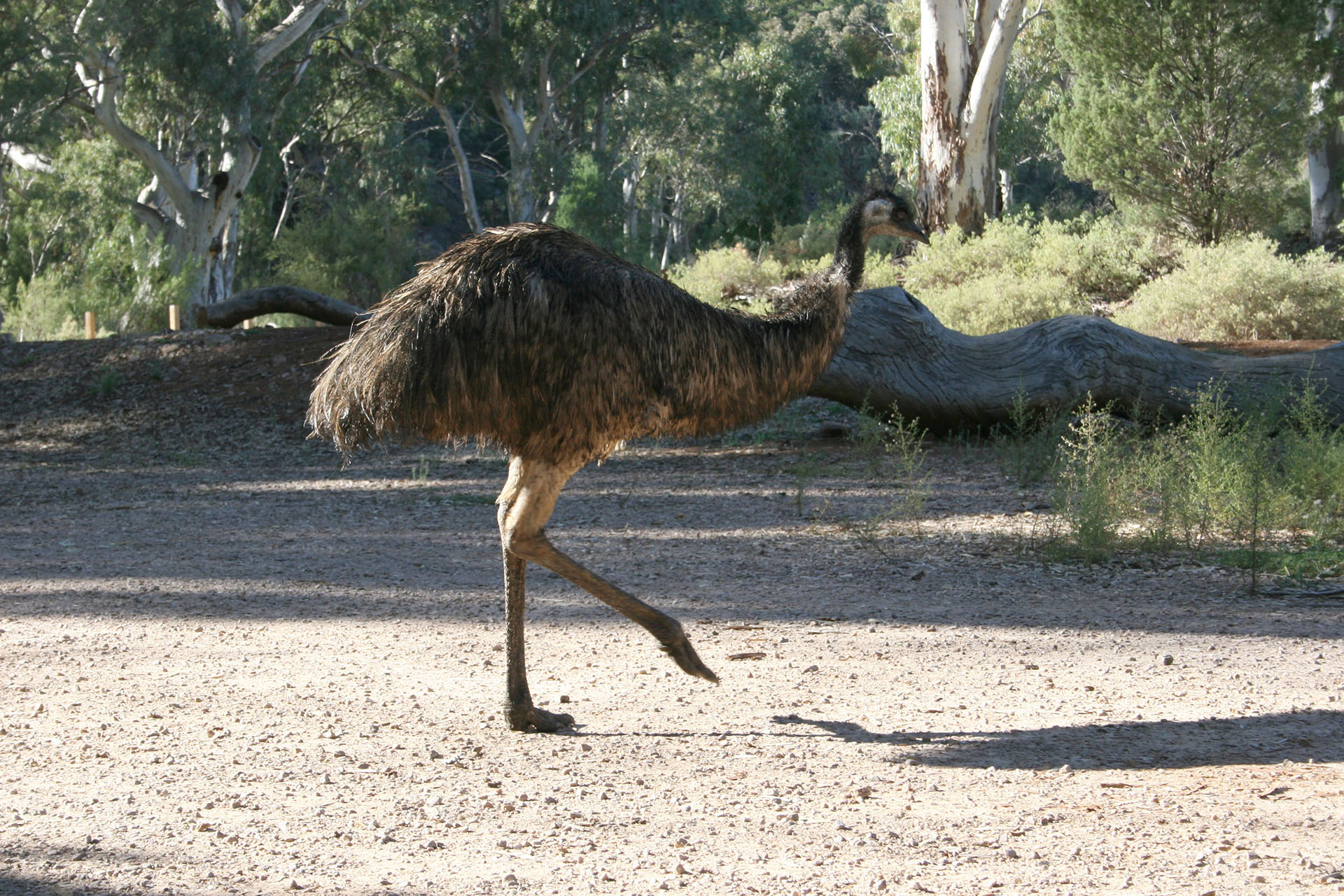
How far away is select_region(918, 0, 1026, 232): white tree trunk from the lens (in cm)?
1725

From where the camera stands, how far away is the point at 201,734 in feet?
13.4

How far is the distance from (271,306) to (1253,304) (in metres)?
10.5

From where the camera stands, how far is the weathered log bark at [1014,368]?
9.35 m

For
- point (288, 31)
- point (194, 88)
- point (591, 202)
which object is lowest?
point (591, 202)

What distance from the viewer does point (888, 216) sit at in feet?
16.4

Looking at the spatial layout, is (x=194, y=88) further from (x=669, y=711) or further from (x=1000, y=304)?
(x=669, y=711)

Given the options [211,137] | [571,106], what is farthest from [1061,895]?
[571,106]

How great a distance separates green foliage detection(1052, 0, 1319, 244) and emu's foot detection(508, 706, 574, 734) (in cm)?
1683

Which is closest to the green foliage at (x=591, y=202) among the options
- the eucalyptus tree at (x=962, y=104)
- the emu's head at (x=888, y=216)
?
the eucalyptus tree at (x=962, y=104)

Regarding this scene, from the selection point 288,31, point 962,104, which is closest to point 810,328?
point 962,104

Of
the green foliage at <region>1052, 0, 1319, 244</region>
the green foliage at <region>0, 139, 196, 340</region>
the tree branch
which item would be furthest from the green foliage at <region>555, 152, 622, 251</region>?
the green foliage at <region>1052, 0, 1319, 244</region>

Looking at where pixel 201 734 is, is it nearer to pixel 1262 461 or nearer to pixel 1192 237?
pixel 1262 461

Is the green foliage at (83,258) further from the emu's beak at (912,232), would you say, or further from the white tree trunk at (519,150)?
the emu's beak at (912,232)

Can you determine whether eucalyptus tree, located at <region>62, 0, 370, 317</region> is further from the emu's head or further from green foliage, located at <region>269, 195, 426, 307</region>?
the emu's head
